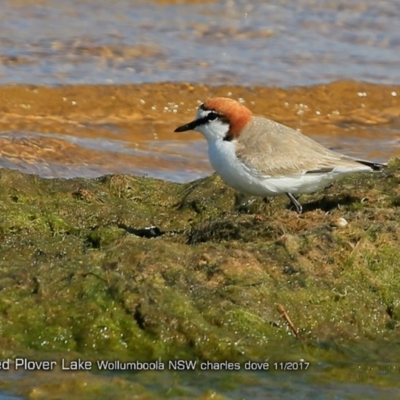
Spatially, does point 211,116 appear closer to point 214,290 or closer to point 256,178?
point 256,178

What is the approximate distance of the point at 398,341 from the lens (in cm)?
611

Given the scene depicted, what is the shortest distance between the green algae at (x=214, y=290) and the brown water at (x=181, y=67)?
5909 millimetres

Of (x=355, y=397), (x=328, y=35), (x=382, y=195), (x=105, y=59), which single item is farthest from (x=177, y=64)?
(x=355, y=397)

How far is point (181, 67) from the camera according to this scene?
18016mm

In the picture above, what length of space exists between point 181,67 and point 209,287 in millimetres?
12171

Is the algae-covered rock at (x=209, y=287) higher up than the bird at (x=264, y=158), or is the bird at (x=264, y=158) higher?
the bird at (x=264, y=158)

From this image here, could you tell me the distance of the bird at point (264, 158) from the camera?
8453 mm

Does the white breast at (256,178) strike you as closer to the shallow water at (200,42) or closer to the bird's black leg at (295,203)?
the bird's black leg at (295,203)

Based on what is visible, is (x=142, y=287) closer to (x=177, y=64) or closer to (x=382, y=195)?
(x=382, y=195)

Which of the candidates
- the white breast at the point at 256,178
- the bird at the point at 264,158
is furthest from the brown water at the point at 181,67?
the white breast at the point at 256,178

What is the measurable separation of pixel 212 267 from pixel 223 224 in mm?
970

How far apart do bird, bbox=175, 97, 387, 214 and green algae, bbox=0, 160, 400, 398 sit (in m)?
0.87

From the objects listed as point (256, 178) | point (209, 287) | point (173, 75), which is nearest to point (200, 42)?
point (173, 75)

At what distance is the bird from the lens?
8.45 meters
